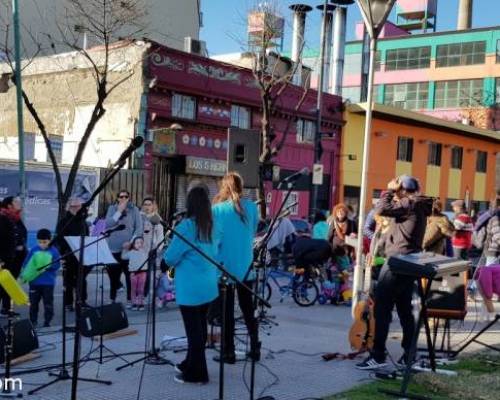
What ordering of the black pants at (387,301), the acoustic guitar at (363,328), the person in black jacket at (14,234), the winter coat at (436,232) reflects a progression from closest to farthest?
the black pants at (387,301), the acoustic guitar at (363,328), the person in black jacket at (14,234), the winter coat at (436,232)

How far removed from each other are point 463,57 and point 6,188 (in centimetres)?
4868

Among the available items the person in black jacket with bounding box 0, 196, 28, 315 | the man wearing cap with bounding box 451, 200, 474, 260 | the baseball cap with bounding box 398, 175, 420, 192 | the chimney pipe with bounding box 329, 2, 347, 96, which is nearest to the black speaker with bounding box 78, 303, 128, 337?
the person in black jacket with bounding box 0, 196, 28, 315

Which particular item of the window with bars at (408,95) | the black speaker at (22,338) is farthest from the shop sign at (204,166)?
the window with bars at (408,95)

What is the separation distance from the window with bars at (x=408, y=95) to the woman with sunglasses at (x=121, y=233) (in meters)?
50.6

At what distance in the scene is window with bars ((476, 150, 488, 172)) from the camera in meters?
38.0

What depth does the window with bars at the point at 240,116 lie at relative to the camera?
23406mm

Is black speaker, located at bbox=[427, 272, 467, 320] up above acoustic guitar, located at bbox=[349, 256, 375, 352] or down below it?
above

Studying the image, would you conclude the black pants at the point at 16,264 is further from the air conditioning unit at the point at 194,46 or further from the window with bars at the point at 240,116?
the air conditioning unit at the point at 194,46

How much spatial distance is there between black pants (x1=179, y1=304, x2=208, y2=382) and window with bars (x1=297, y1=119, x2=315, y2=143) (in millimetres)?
20995

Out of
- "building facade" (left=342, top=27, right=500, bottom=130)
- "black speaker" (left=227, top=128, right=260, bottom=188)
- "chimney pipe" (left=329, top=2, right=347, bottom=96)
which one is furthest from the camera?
"building facade" (left=342, top=27, right=500, bottom=130)

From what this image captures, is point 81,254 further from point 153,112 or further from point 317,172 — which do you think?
point 317,172

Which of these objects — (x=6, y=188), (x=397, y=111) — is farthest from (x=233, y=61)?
(x=6, y=188)

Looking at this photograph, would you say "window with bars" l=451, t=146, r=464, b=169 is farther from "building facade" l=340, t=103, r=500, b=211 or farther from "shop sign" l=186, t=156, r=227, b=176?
"shop sign" l=186, t=156, r=227, b=176

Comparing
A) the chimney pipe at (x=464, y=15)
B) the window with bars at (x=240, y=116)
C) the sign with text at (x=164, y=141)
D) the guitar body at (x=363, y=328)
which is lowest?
the guitar body at (x=363, y=328)
